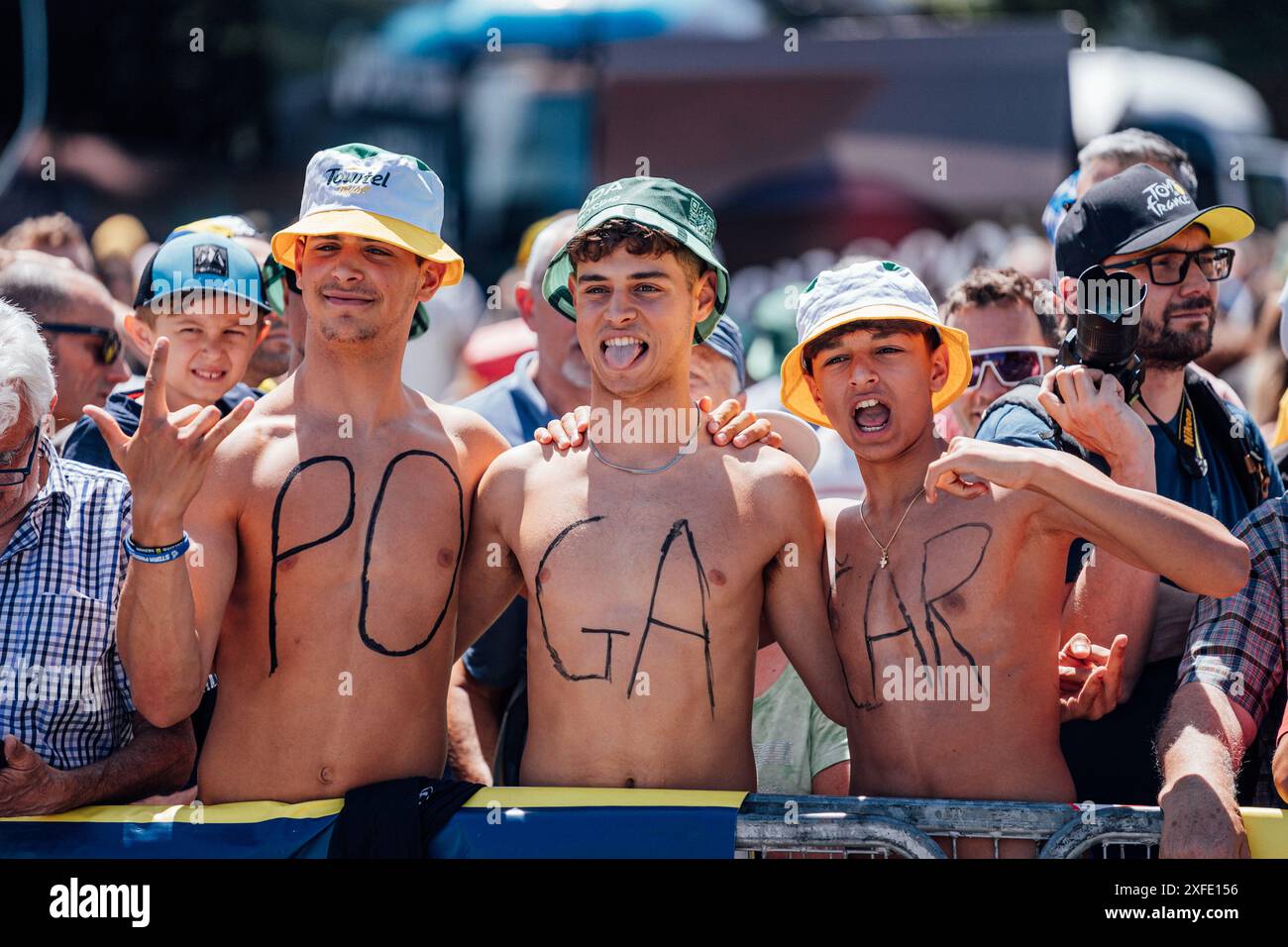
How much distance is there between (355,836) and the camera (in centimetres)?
320

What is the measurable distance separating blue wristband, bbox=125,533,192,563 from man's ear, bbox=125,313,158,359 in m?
1.67

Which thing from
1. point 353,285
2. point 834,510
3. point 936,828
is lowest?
point 936,828

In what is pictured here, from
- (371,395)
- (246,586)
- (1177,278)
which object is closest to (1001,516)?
(1177,278)

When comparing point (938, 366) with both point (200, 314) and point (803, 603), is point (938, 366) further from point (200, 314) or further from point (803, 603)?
point (200, 314)

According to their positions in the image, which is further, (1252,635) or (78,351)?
(78,351)

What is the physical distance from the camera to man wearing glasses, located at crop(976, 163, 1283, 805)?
3.41 m

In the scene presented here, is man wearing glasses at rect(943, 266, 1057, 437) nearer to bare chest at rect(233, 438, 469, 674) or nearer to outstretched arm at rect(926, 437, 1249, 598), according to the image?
outstretched arm at rect(926, 437, 1249, 598)

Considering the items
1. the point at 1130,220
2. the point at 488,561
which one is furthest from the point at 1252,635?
the point at 488,561

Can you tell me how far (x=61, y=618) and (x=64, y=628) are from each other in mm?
26

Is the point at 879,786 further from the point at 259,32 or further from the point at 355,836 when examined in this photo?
the point at 259,32

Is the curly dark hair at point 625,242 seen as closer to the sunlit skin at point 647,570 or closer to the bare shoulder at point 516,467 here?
the sunlit skin at point 647,570

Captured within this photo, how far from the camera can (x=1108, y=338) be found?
11.1 feet

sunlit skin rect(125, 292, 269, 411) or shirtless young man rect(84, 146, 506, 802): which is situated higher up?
sunlit skin rect(125, 292, 269, 411)

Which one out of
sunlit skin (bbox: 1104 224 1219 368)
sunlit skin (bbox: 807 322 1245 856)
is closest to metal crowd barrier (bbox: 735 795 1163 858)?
sunlit skin (bbox: 807 322 1245 856)
